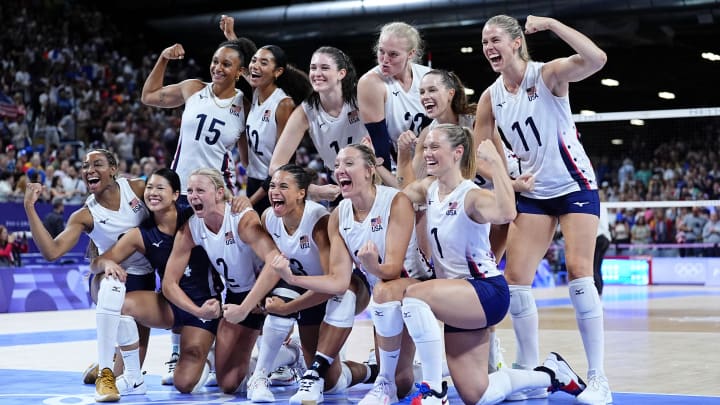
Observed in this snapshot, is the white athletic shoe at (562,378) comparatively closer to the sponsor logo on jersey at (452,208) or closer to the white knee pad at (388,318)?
the white knee pad at (388,318)

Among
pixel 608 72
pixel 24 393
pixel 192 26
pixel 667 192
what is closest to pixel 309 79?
pixel 24 393

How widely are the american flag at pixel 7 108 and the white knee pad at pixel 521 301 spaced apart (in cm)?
1575

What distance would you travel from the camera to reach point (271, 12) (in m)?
22.5

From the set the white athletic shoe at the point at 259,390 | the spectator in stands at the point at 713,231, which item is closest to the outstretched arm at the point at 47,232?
the white athletic shoe at the point at 259,390

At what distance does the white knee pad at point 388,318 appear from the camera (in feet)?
17.9

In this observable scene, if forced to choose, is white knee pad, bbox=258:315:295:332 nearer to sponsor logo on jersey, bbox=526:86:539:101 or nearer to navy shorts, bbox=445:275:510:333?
navy shorts, bbox=445:275:510:333

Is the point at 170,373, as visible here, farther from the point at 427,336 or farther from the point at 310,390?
the point at 427,336

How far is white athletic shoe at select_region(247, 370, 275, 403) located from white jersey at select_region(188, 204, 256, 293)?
0.73 m

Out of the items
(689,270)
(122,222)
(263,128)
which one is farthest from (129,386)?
(689,270)

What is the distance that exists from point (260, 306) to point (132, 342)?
2.92ft

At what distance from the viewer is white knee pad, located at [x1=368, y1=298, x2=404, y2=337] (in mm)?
5441

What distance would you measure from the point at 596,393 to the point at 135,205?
3.45 metres

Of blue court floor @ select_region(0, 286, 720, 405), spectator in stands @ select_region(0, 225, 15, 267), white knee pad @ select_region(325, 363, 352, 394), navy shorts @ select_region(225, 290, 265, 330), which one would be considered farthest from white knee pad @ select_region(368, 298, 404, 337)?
spectator in stands @ select_region(0, 225, 15, 267)

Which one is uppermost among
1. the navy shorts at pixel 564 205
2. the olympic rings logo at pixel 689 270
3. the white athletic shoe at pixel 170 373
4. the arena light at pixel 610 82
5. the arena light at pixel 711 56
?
the arena light at pixel 711 56
